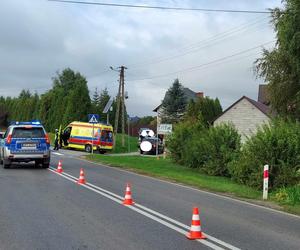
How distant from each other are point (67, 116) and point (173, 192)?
176 feet

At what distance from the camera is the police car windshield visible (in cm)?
2298

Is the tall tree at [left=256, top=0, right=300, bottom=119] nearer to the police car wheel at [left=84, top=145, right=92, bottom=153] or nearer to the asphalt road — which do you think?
the asphalt road

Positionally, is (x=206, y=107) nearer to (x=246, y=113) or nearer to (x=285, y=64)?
(x=246, y=113)

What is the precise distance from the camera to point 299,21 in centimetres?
2284

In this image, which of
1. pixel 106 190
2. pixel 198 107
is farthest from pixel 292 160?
pixel 198 107

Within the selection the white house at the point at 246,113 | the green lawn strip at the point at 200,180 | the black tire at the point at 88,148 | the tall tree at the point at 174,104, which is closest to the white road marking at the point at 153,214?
the green lawn strip at the point at 200,180

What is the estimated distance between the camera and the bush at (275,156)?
683 inches

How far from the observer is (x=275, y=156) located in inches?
702

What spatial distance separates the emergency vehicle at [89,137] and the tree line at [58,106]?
1711 centimetres

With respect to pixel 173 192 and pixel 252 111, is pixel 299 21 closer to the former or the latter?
pixel 173 192

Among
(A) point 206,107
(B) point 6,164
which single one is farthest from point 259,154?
(A) point 206,107

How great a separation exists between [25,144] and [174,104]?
52.4 meters

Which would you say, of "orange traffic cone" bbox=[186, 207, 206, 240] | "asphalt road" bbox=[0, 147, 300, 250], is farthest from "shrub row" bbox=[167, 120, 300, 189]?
"orange traffic cone" bbox=[186, 207, 206, 240]

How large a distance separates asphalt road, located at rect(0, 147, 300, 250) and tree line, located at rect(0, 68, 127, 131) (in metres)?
52.5
